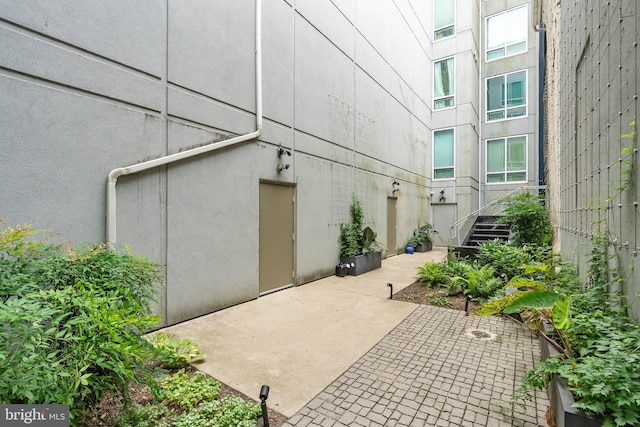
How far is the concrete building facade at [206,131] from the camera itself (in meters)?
3.14

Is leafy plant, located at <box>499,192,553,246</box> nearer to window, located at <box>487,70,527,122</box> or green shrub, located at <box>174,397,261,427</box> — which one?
green shrub, located at <box>174,397,261,427</box>

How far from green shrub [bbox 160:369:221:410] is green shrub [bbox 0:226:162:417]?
1.52ft

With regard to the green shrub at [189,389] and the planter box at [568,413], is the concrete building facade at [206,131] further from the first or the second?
the planter box at [568,413]

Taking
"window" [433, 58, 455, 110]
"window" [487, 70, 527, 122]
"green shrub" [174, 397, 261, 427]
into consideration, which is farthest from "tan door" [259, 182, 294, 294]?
"window" [487, 70, 527, 122]

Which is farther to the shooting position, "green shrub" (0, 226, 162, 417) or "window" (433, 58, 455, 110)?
"window" (433, 58, 455, 110)

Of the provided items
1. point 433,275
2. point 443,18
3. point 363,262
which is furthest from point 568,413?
point 443,18

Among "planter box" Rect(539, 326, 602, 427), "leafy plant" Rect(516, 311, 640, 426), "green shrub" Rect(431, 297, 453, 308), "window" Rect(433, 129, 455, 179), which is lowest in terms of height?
"green shrub" Rect(431, 297, 453, 308)

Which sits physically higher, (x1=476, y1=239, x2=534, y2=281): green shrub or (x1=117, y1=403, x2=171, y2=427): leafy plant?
(x1=476, y1=239, x2=534, y2=281): green shrub

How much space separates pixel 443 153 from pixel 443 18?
670 centimetres

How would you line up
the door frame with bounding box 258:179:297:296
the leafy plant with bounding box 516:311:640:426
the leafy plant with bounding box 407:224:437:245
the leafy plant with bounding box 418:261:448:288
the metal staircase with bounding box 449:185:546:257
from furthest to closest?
the leafy plant with bounding box 407:224:437:245 < the metal staircase with bounding box 449:185:546:257 < the leafy plant with bounding box 418:261:448:288 < the door frame with bounding box 258:179:297:296 < the leafy plant with bounding box 516:311:640:426

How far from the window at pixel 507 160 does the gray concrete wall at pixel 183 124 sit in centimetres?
1016

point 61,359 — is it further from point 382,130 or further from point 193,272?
point 382,130

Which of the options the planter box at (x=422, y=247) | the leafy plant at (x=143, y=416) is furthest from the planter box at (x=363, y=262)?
the leafy plant at (x=143, y=416)

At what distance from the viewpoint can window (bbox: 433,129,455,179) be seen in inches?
578
